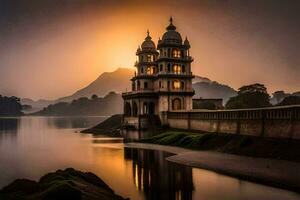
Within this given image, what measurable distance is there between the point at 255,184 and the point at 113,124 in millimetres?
91490

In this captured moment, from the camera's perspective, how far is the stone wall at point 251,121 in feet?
131

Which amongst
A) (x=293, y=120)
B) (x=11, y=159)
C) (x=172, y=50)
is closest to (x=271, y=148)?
(x=293, y=120)

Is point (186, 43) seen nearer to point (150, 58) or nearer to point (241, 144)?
point (150, 58)

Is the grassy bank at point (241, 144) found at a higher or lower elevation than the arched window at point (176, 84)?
lower

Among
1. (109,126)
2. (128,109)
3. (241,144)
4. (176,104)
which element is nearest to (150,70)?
(128,109)

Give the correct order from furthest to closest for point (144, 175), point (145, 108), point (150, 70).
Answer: point (150, 70), point (145, 108), point (144, 175)

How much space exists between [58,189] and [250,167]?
68.2 ft

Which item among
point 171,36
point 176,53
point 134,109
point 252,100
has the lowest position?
point 134,109

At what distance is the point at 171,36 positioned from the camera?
80.1 meters

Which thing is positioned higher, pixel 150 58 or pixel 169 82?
pixel 150 58

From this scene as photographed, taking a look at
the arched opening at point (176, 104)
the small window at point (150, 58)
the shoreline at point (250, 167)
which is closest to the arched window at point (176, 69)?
the arched opening at point (176, 104)

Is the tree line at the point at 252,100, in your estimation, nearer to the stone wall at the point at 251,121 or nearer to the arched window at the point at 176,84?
the arched window at the point at 176,84

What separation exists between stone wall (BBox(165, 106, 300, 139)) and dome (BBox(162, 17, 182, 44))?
58.6ft

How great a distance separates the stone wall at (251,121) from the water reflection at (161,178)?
1067 centimetres
